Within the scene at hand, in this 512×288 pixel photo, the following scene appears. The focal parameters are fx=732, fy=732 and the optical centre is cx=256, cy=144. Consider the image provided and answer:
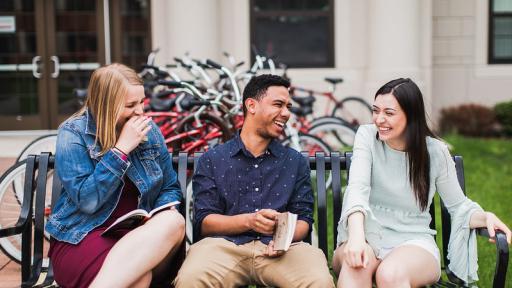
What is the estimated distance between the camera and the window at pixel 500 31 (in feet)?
40.8

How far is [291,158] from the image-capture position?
366 centimetres

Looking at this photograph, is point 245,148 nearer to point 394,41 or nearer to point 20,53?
point 394,41

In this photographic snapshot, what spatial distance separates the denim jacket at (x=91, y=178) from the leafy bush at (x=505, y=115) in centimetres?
924

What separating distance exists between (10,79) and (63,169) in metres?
8.59

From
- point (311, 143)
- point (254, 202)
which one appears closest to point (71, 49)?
point (311, 143)

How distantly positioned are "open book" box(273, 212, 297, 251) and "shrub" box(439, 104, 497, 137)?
896 cm

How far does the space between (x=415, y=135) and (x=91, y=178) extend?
1518 mm

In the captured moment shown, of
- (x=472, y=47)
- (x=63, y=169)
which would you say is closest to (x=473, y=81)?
(x=472, y=47)

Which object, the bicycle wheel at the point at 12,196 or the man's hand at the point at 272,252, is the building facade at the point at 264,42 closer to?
the bicycle wheel at the point at 12,196

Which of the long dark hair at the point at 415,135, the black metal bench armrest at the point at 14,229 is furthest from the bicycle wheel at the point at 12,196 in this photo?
the long dark hair at the point at 415,135

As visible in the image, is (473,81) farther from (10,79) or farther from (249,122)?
(249,122)

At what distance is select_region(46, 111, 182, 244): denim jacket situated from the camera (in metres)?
3.25

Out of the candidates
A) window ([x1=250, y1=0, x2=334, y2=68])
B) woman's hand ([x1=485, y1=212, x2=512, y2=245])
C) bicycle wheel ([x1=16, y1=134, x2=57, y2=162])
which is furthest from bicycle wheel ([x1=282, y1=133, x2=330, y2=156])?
window ([x1=250, y1=0, x2=334, y2=68])

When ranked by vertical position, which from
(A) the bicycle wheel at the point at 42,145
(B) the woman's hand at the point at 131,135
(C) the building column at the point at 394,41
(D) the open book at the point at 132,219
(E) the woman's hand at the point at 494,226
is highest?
(C) the building column at the point at 394,41
